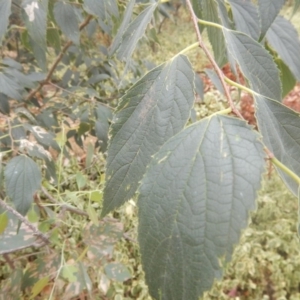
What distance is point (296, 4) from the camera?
20.1 inches

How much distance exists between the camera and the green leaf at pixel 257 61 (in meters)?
0.44

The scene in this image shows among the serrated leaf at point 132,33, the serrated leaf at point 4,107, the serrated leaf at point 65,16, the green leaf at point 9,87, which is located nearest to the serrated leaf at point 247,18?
the serrated leaf at point 132,33

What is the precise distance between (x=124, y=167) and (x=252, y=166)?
0.14 metres

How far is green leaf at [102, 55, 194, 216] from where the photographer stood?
360 millimetres

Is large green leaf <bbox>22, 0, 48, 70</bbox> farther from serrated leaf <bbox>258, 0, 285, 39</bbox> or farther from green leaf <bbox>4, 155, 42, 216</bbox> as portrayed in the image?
serrated leaf <bbox>258, 0, 285, 39</bbox>

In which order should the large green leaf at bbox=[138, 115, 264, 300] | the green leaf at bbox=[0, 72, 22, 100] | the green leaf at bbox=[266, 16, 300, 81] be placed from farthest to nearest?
1. the green leaf at bbox=[0, 72, 22, 100]
2. the green leaf at bbox=[266, 16, 300, 81]
3. the large green leaf at bbox=[138, 115, 264, 300]

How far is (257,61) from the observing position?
449 mm

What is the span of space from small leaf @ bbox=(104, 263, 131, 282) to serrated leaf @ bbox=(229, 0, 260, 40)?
75 centimetres

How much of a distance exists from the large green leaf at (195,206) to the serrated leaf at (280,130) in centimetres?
6

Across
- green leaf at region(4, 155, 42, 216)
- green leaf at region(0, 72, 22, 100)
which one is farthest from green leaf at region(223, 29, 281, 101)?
green leaf at region(0, 72, 22, 100)

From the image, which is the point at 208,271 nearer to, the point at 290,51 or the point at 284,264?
the point at 290,51

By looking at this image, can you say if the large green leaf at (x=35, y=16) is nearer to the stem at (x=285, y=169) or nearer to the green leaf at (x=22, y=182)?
the green leaf at (x=22, y=182)

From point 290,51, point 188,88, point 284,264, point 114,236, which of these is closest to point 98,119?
point 114,236

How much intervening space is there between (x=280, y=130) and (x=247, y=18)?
10.8 inches
